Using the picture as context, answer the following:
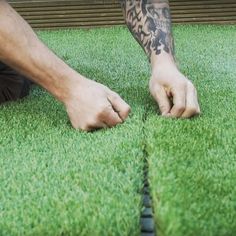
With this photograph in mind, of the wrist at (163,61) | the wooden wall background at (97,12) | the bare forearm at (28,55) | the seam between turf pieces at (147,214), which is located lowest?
the wooden wall background at (97,12)

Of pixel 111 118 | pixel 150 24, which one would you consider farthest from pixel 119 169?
pixel 150 24

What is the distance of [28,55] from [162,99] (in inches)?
13.6

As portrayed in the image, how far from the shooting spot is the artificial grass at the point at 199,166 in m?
0.71

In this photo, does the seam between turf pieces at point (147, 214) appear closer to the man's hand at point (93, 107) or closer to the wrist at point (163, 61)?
the man's hand at point (93, 107)

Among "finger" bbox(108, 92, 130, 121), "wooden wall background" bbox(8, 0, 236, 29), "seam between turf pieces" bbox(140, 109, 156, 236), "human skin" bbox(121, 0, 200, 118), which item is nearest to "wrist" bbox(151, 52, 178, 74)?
"human skin" bbox(121, 0, 200, 118)

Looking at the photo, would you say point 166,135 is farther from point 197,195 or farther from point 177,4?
point 177,4

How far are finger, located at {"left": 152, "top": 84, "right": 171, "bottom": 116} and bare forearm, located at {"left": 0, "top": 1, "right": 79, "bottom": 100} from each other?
0.22 m

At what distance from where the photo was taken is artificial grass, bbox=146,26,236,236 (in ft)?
2.33

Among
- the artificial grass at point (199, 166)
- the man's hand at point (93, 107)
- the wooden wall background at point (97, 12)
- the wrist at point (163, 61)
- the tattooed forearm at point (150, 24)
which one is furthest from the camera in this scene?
the wooden wall background at point (97, 12)

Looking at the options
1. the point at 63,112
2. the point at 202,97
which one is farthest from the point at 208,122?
the point at 63,112

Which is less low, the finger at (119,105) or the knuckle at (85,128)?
the finger at (119,105)

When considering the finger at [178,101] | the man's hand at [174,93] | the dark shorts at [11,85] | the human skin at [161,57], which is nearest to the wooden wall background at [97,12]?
the human skin at [161,57]

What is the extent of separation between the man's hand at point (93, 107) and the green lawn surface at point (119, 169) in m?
0.03

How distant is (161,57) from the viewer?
4.81 feet
